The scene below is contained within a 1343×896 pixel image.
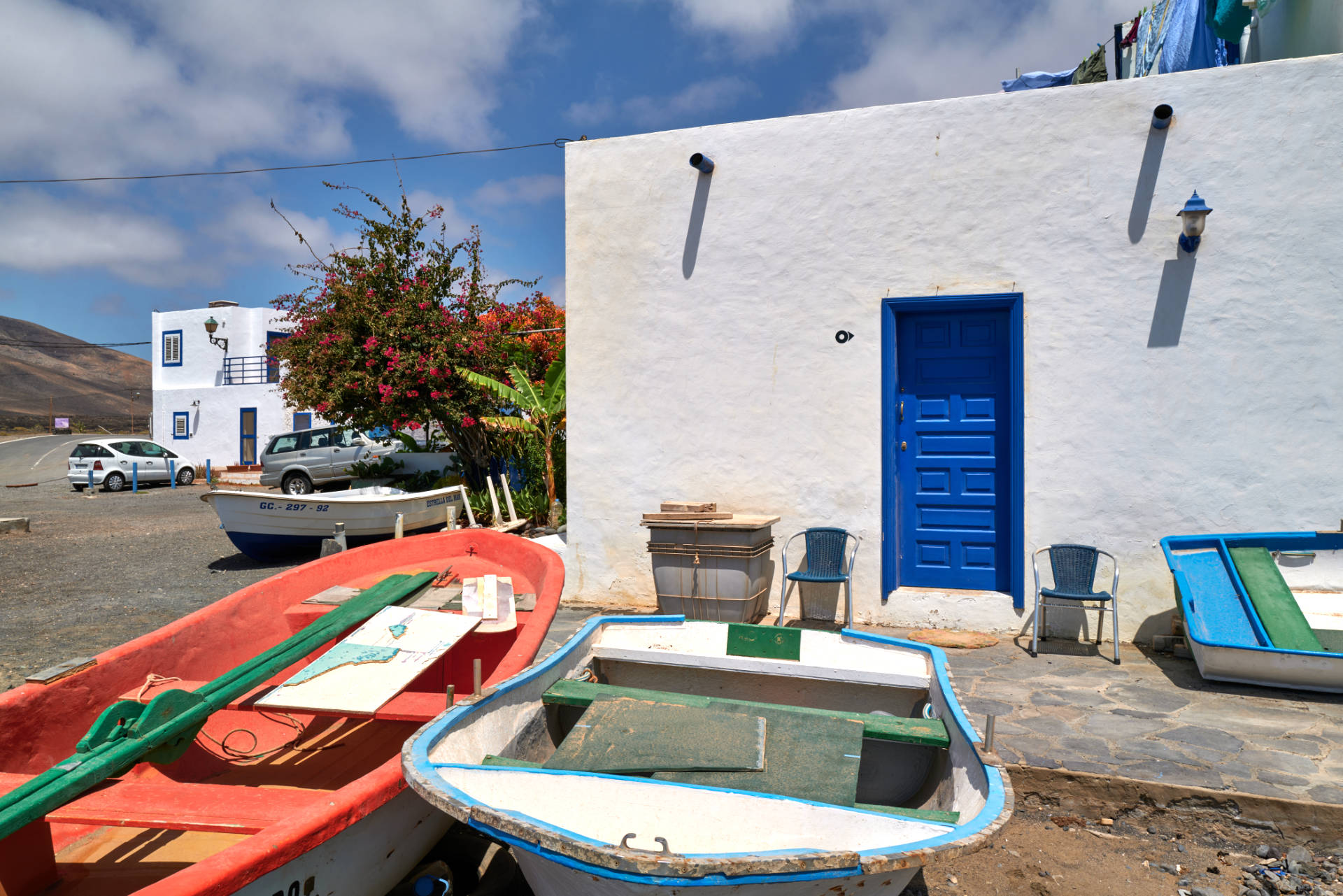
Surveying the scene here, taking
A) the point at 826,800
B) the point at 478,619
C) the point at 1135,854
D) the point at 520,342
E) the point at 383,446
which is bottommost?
the point at 1135,854

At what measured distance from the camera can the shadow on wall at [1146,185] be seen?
19.1 feet

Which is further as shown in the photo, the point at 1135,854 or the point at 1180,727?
the point at 1180,727

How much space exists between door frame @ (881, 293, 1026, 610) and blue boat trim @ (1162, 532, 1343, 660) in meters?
1.01

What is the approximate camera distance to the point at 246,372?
26812mm

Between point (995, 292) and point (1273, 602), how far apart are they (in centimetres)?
287

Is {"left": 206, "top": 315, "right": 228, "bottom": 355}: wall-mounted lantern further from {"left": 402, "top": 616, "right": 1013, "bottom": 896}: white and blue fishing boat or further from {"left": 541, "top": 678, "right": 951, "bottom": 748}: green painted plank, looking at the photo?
{"left": 541, "top": 678, "right": 951, "bottom": 748}: green painted plank

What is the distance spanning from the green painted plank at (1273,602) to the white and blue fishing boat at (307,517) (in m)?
7.83

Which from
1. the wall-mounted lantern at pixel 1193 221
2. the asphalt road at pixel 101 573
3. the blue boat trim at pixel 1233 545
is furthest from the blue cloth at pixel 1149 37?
the asphalt road at pixel 101 573

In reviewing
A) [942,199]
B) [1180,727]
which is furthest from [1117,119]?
[1180,727]

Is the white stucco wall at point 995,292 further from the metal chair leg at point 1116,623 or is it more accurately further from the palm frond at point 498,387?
the palm frond at point 498,387

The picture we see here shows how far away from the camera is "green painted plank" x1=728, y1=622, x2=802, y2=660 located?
3.72 metres

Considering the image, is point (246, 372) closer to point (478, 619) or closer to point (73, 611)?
point (73, 611)

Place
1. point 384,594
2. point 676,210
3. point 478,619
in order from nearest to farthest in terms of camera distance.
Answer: point 478,619 → point 384,594 → point 676,210

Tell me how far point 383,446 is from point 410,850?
16936 mm
